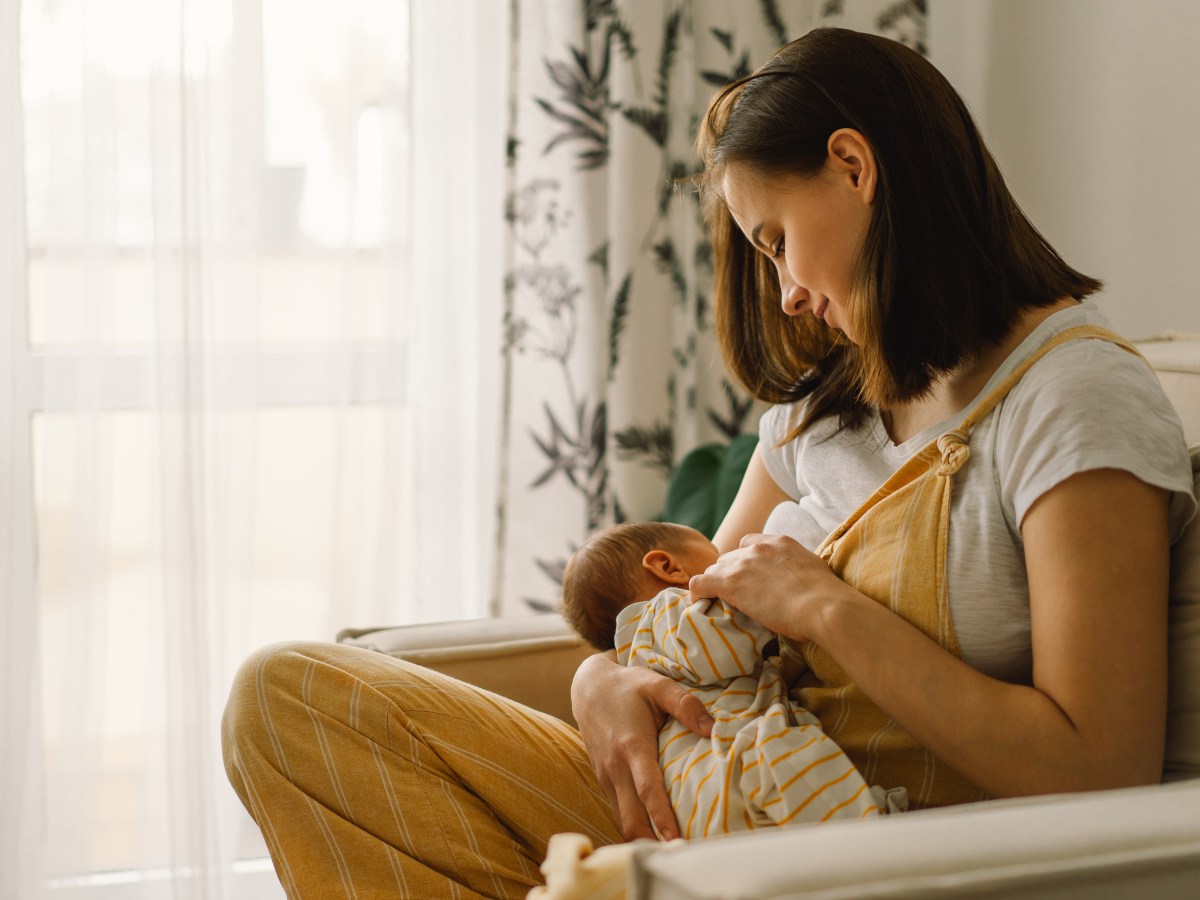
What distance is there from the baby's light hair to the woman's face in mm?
326

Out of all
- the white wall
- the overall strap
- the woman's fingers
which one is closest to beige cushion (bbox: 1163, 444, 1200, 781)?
the overall strap

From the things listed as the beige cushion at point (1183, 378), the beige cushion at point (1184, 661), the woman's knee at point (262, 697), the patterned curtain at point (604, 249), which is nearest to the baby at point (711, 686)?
the beige cushion at point (1184, 661)

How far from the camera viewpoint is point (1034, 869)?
0.68 m

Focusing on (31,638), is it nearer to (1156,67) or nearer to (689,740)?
(689,740)

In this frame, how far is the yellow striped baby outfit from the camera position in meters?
1.01

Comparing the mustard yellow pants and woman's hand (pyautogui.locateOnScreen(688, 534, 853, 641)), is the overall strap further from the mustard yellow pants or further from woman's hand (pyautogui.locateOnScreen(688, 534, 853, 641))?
the mustard yellow pants

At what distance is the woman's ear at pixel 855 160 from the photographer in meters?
1.13

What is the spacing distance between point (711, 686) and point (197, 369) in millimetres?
1390

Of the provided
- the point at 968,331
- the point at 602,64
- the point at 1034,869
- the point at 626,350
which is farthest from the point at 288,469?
the point at 1034,869

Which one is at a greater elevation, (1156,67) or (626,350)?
(1156,67)

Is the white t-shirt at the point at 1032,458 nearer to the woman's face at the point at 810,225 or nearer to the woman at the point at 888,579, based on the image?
the woman at the point at 888,579

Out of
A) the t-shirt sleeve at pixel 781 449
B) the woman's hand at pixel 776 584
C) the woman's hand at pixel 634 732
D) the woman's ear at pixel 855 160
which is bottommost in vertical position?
the woman's hand at pixel 634 732

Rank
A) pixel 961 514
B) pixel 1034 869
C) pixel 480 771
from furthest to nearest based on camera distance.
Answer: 1. pixel 480 771
2. pixel 961 514
3. pixel 1034 869

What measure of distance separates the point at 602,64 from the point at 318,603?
118 cm
